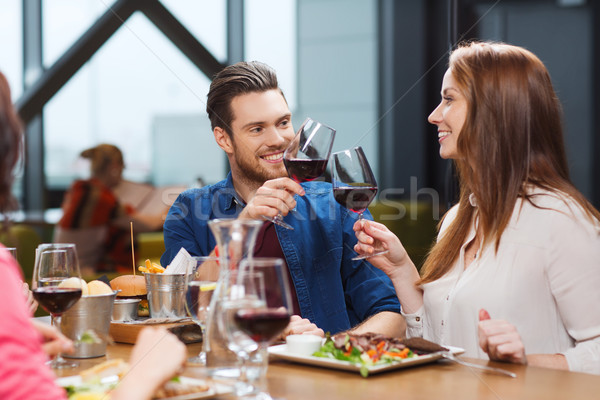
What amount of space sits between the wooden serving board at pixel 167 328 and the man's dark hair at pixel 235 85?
0.93 meters

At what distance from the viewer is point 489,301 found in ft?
4.80

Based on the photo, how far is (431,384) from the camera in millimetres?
1039

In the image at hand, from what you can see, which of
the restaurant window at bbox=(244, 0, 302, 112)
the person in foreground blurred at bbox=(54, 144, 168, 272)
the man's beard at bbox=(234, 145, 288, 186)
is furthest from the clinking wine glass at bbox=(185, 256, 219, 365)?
the restaurant window at bbox=(244, 0, 302, 112)

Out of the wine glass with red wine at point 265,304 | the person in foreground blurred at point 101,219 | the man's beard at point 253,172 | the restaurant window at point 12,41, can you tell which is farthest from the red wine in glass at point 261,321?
the restaurant window at point 12,41

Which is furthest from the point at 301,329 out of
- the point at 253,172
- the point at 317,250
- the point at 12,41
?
the point at 12,41

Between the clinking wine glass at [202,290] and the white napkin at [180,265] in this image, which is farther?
the white napkin at [180,265]

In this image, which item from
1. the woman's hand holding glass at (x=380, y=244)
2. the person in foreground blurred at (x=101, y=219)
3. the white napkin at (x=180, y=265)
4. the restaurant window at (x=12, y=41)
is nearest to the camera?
the white napkin at (x=180, y=265)

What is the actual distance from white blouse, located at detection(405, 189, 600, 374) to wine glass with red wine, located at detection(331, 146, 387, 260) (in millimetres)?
242

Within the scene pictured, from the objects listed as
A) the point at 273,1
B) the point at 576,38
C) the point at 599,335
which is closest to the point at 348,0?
the point at 273,1

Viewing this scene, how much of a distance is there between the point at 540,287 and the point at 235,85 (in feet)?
4.06

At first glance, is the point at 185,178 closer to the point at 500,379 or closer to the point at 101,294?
the point at 101,294

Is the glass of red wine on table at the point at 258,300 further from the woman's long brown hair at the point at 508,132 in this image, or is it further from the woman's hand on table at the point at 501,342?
the woman's long brown hair at the point at 508,132

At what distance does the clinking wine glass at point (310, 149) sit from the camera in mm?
1657

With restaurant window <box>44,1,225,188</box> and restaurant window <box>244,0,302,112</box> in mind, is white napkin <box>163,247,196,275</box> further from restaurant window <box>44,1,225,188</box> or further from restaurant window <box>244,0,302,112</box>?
restaurant window <box>244,0,302,112</box>
